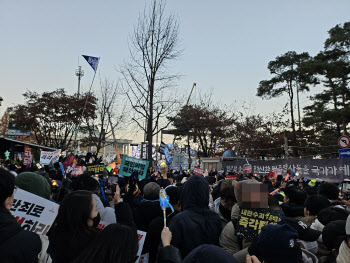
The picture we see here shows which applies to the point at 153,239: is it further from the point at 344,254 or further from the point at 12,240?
the point at 344,254

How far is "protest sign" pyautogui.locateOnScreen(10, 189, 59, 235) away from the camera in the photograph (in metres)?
2.78

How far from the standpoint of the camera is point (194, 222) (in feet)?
9.97

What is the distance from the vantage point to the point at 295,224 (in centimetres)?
330

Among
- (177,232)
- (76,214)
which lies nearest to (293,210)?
(177,232)

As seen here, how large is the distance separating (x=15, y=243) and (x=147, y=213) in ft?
8.07

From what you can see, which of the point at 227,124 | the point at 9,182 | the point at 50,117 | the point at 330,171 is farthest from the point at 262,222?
the point at 227,124

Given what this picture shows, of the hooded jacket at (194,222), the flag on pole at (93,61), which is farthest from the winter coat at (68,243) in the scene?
the flag on pole at (93,61)

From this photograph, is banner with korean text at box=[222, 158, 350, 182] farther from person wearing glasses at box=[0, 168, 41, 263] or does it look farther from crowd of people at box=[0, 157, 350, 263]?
person wearing glasses at box=[0, 168, 41, 263]

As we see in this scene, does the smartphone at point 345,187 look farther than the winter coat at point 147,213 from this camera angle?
Yes

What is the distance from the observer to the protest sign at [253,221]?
270 centimetres

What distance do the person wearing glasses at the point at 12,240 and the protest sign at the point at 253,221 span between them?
1672 millimetres

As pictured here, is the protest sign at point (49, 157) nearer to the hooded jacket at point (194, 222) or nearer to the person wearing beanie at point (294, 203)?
the person wearing beanie at point (294, 203)

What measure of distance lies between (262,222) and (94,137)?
102ft

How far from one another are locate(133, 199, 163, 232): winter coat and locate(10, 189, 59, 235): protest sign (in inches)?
66.8
